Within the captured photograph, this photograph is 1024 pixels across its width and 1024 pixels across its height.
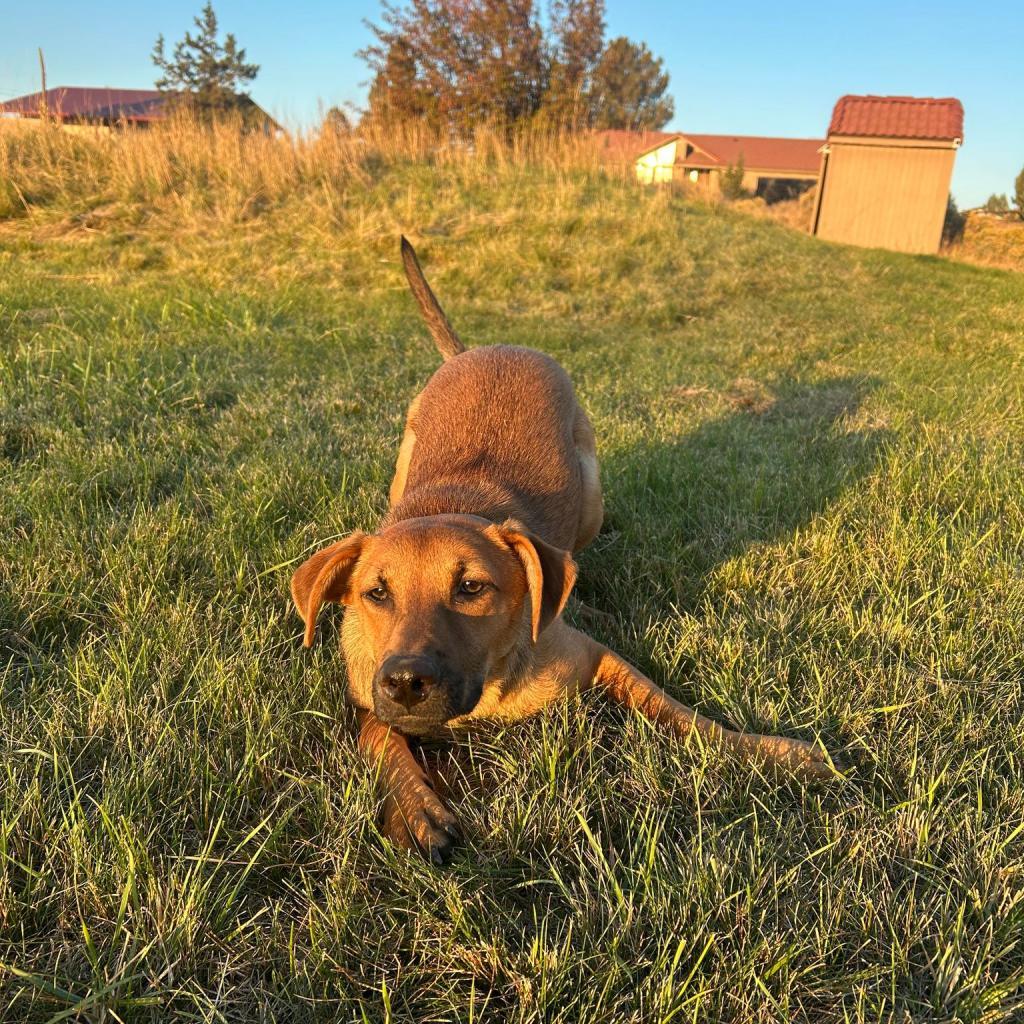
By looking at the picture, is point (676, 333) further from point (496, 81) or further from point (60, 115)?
point (496, 81)

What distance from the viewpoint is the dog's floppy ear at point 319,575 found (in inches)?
92.4

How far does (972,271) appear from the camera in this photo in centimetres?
1667

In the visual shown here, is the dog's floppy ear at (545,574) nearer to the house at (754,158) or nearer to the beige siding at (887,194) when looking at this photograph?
the beige siding at (887,194)

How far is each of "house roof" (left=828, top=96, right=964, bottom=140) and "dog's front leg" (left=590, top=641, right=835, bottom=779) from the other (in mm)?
23733

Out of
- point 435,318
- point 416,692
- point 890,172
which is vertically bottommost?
point 416,692

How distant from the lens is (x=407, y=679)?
6.45 feet

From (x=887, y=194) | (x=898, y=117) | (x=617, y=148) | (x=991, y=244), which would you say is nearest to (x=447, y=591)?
(x=617, y=148)

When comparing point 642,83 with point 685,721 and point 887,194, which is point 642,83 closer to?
point 887,194

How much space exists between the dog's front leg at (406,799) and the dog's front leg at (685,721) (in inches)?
27.1

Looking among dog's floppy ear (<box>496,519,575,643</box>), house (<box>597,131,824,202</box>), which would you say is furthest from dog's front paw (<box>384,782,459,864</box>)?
house (<box>597,131,824,202</box>)

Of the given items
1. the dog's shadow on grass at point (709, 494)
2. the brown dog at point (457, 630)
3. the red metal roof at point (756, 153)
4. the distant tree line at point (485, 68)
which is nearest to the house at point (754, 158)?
the red metal roof at point (756, 153)

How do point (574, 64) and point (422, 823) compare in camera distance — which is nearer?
point (422, 823)

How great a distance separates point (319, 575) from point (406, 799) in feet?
2.42

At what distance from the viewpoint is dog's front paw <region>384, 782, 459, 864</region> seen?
1.90m
